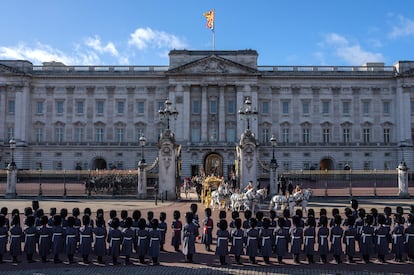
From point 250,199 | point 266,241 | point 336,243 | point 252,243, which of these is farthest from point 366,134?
point 252,243

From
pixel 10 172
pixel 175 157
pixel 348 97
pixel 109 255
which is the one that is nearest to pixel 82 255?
pixel 109 255

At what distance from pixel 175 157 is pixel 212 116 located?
3114 centimetres

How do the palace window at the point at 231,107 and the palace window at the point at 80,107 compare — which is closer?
the palace window at the point at 231,107

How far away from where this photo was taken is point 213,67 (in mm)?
61875

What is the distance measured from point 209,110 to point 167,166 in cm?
3190

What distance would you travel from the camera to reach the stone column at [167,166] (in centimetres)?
3116

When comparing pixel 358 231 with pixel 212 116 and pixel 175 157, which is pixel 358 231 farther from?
pixel 212 116

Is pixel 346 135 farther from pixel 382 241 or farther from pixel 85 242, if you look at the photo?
pixel 85 242

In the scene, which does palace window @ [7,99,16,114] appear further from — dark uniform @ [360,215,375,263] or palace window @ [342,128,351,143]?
dark uniform @ [360,215,375,263]

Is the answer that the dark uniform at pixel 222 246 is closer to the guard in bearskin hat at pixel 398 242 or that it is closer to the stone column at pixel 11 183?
the guard in bearskin hat at pixel 398 242

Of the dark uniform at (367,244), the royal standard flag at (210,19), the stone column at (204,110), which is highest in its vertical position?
the royal standard flag at (210,19)

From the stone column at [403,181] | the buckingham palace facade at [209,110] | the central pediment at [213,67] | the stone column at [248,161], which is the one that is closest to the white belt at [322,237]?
the stone column at [248,161]

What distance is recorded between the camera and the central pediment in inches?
2414

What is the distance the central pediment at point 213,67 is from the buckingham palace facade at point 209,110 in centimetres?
15
